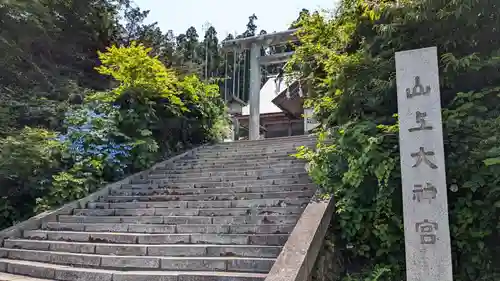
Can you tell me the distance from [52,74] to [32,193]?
614cm

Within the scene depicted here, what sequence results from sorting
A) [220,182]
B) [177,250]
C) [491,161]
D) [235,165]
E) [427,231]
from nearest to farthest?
[427,231], [491,161], [177,250], [220,182], [235,165]

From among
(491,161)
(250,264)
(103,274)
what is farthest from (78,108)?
(491,161)

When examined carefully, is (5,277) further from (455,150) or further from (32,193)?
(455,150)

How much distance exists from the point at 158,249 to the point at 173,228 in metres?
0.54

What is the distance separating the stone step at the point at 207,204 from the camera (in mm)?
5453

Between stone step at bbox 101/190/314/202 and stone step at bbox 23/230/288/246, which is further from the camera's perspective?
stone step at bbox 101/190/314/202

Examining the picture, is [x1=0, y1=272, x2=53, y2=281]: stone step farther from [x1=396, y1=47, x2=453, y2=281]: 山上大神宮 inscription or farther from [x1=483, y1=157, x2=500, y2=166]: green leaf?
[x1=483, y1=157, x2=500, y2=166]: green leaf

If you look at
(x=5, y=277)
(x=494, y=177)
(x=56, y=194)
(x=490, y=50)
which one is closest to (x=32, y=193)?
(x=56, y=194)

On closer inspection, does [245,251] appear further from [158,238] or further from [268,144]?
[268,144]

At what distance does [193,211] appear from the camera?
568 centimetres

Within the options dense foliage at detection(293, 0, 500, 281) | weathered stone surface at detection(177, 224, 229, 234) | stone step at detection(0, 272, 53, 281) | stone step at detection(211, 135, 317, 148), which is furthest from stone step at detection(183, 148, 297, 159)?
stone step at detection(0, 272, 53, 281)

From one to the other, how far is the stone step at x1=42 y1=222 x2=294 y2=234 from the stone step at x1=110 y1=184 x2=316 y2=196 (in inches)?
52.5

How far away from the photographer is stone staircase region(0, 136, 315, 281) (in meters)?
4.19

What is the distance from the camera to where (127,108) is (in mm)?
8797
